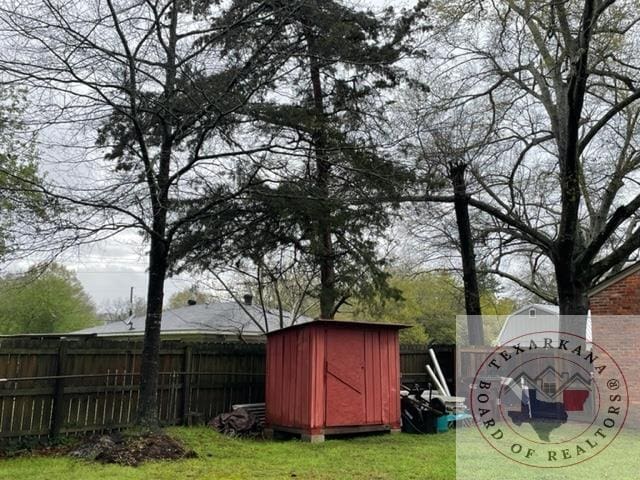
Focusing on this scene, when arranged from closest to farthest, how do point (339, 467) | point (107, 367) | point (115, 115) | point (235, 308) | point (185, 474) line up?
point (185, 474) → point (339, 467) → point (115, 115) → point (107, 367) → point (235, 308)

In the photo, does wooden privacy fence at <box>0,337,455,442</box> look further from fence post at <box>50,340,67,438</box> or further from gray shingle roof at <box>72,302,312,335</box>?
gray shingle roof at <box>72,302,312,335</box>

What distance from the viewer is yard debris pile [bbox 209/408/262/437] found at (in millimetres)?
8891

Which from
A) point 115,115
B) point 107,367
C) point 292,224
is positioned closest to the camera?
point 115,115

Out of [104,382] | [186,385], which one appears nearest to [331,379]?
[186,385]

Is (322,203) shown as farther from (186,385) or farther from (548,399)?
(548,399)

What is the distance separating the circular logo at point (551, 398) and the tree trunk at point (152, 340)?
16.3 feet

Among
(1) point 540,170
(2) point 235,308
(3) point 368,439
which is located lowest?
(3) point 368,439

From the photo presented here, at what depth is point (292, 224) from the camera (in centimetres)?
1021

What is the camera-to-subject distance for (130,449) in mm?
6570

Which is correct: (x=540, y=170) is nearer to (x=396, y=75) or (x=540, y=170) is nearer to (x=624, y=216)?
(x=624, y=216)

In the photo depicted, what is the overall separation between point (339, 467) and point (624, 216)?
8747 mm

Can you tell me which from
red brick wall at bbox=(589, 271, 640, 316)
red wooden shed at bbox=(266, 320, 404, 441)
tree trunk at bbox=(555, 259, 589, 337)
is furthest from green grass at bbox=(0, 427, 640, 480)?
tree trunk at bbox=(555, 259, 589, 337)

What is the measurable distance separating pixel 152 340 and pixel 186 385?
6.39ft

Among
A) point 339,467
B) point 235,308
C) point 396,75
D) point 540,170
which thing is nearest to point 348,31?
point 396,75
